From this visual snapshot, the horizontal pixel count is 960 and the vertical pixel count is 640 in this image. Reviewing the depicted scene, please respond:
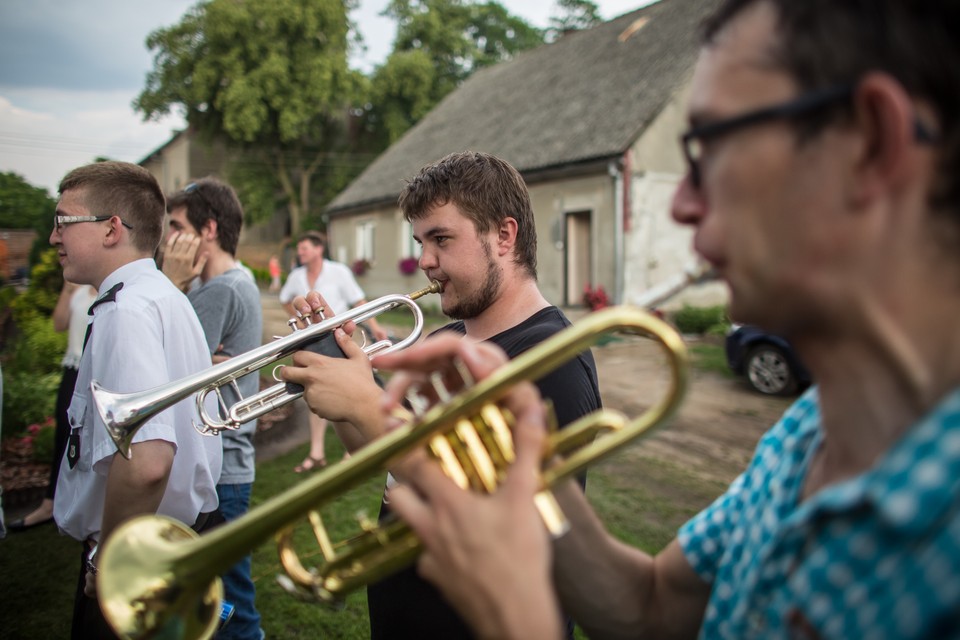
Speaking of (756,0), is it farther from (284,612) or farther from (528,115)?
(528,115)

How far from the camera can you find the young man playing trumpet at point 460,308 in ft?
6.11

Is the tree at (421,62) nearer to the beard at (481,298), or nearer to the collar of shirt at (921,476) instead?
the beard at (481,298)

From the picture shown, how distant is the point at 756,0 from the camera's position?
1.04 meters

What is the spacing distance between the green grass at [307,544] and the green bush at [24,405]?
2.16 metres

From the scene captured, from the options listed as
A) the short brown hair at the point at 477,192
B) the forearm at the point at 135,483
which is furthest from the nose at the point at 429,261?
the forearm at the point at 135,483

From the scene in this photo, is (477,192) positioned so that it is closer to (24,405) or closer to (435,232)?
(435,232)

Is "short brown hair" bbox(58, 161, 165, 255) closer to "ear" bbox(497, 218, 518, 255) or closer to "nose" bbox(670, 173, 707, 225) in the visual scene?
"ear" bbox(497, 218, 518, 255)

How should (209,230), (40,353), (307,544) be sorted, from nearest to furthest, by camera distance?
1. (209,230)
2. (307,544)
3. (40,353)

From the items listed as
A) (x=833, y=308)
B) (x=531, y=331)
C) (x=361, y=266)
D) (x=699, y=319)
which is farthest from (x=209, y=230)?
(x=361, y=266)

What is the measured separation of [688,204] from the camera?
3.63 feet

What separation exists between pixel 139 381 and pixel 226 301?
1.36m

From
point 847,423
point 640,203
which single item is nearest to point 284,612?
point 847,423

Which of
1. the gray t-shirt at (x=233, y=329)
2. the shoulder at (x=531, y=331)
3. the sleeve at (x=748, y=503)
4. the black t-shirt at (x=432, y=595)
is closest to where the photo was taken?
the sleeve at (x=748, y=503)

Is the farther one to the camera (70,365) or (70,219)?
(70,365)
